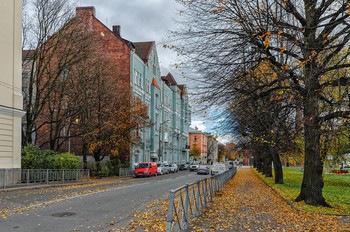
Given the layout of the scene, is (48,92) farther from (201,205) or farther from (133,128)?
(201,205)

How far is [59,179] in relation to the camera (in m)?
28.4

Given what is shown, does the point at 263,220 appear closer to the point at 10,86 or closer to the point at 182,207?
the point at 182,207

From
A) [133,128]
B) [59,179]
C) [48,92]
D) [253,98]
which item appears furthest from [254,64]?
[133,128]

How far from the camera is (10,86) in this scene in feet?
84.3

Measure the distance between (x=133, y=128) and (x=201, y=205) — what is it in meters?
26.7

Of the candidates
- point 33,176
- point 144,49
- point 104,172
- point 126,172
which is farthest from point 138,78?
point 33,176

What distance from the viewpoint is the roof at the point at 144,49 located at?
193ft

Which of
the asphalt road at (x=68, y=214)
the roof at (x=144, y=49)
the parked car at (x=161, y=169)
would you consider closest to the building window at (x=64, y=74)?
the parked car at (x=161, y=169)

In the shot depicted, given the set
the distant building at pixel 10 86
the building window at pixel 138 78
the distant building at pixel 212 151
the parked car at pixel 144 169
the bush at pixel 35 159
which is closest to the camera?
the distant building at pixel 10 86

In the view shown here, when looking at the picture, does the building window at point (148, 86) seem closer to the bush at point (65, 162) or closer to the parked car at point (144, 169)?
the parked car at point (144, 169)

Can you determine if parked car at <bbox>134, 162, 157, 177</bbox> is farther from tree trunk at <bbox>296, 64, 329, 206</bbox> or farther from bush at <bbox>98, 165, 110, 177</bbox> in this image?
tree trunk at <bbox>296, 64, 329, 206</bbox>

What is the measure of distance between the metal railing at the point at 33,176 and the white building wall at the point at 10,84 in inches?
32.9

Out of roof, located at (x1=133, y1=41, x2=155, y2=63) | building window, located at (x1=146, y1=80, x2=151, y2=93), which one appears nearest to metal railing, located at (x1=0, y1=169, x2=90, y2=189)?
building window, located at (x1=146, y1=80, x2=151, y2=93)

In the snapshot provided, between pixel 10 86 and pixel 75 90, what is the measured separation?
10.3 meters
